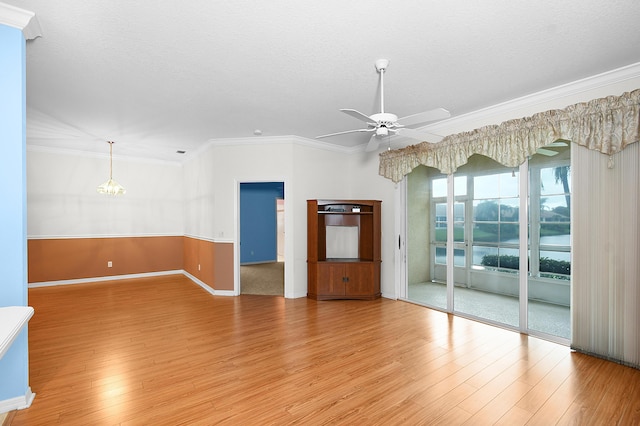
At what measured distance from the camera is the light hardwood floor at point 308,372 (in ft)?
6.81

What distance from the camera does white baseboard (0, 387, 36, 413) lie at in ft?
6.80

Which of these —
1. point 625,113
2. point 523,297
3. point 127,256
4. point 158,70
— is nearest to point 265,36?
point 158,70

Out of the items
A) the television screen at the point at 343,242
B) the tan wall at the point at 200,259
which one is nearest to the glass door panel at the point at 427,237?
the television screen at the point at 343,242

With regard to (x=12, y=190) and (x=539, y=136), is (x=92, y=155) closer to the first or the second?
(x=12, y=190)

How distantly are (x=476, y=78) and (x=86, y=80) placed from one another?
3.93 m

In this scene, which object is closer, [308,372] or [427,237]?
[308,372]

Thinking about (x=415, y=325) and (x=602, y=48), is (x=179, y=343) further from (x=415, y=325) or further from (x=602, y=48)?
(x=602, y=48)

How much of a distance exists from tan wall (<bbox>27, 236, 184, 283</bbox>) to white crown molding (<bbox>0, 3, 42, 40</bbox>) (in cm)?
524

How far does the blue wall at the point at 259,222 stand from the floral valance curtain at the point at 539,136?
4.92 m

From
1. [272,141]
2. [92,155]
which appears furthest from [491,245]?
[92,155]

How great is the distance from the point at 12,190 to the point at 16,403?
1504 millimetres

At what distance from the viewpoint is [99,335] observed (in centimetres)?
347

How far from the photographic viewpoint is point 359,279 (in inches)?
195

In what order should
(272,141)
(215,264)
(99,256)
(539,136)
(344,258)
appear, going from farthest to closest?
(99,256) < (344,258) < (215,264) < (272,141) < (539,136)
